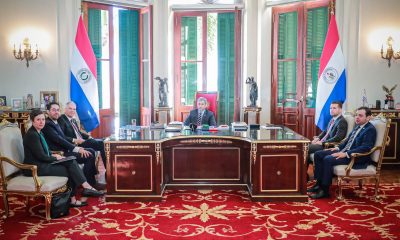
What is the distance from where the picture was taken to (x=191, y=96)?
8.92m

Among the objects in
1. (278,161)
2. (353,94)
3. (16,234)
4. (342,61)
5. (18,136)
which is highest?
(342,61)

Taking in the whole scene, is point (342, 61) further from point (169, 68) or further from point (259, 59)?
point (169, 68)

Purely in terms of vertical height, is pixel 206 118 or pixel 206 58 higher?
pixel 206 58

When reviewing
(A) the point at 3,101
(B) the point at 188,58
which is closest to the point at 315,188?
(B) the point at 188,58

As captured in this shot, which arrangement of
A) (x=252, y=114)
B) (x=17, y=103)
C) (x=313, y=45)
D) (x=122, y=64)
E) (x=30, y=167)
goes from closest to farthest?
(x=30, y=167), (x=17, y=103), (x=313, y=45), (x=252, y=114), (x=122, y=64)

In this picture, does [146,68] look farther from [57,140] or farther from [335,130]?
[335,130]

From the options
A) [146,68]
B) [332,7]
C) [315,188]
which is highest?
[332,7]

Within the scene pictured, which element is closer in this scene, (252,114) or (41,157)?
(41,157)

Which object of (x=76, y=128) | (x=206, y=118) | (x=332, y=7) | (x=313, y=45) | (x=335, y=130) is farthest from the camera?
(x=313, y=45)

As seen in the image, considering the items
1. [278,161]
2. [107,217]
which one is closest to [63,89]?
[107,217]

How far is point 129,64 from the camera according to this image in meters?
8.70

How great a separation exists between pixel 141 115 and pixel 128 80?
74 centimetres

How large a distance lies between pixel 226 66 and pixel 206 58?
43cm

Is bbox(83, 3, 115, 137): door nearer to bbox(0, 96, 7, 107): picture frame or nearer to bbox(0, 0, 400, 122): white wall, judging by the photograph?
bbox(0, 0, 400, 122): white wall
